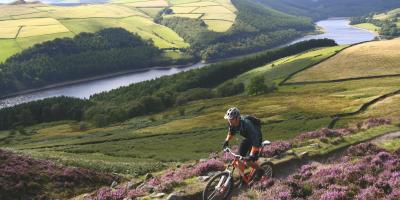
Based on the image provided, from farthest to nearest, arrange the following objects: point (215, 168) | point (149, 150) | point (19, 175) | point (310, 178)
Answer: point (149, 150), point (19, 175), point (215, 168), point (310, 178)

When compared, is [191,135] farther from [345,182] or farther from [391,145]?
[345,182]

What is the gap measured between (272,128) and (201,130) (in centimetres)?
1428

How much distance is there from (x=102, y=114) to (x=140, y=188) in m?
121

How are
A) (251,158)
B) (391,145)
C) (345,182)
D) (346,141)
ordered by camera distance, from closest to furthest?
(251,158)
(345,182)
(391,145)
(346,141)

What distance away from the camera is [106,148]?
2677 inches

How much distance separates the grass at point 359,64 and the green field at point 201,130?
365 inches

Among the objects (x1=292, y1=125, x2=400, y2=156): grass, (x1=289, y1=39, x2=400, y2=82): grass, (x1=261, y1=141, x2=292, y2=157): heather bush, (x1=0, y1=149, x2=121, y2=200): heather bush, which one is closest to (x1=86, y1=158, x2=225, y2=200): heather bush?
(x1=261, y1=141, x2=292, y2=157): heather bush

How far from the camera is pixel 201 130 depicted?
3191 inches

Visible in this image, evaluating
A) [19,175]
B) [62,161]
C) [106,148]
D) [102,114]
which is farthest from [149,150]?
[102,114]

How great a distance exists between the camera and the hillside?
33.2m

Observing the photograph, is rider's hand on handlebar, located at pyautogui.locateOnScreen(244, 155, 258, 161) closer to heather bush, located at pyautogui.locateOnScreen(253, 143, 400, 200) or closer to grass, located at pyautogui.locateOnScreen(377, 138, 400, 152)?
heather bush, located at pyautogui.locateOnScreen(253, 143, 400, 200)

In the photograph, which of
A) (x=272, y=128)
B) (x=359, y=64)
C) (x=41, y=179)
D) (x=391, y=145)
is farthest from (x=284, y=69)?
(x=41, y=179)

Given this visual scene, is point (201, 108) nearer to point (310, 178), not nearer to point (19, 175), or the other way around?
point (19, 175)

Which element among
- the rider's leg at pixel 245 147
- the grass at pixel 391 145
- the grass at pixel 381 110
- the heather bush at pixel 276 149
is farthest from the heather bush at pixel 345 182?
the grass at pixel 381 110
